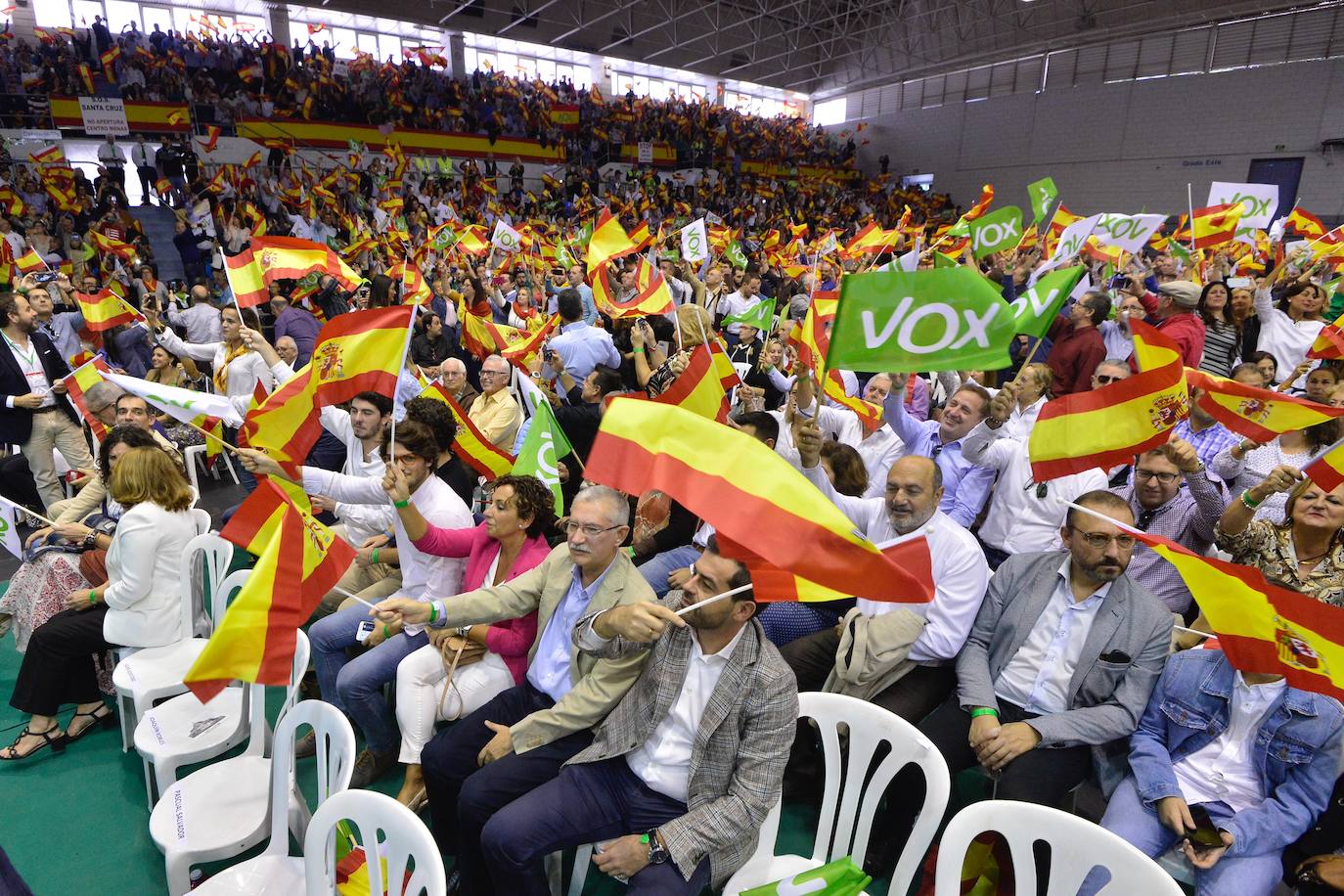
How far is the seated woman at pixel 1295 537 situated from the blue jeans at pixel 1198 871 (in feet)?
2.91

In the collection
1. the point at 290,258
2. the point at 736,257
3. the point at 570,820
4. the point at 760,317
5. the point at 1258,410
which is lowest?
the point at 570,820

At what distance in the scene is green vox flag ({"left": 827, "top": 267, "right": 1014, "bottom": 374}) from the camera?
2.54m

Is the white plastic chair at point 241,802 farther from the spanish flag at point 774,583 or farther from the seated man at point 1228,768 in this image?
the seated man at point 1228,768

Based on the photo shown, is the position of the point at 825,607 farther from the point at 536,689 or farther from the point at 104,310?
the point at 104,310

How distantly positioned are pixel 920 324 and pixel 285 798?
260 cm

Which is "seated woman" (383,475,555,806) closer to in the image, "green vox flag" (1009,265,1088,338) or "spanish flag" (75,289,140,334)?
"green vox flag" (1009,265,1088,338)

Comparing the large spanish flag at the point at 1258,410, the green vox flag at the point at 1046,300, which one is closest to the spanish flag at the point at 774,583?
the green vox flag at the point at 1046,300

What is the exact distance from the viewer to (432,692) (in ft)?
9.47

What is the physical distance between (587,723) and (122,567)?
7.06 feet

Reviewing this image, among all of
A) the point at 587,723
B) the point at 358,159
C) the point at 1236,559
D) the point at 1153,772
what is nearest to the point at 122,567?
the point at 587,723

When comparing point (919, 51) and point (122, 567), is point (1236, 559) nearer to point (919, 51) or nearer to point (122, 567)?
point (122, 567)

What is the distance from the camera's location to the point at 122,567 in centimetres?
310

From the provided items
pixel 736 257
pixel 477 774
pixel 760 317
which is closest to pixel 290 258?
pixel 760 317

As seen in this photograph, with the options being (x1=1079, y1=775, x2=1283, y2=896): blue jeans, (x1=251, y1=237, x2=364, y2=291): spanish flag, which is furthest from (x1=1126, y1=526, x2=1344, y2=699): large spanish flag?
(x1=251, y1=237, x2=364, y2=291): spanish flag
